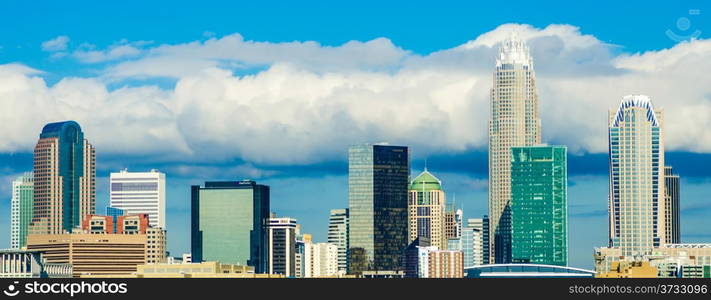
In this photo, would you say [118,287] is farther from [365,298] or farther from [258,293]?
[365,298]

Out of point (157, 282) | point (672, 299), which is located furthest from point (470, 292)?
point (157, 282)

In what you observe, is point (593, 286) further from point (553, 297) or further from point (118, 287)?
point (118, 287)

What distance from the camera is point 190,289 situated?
38344 millimetres

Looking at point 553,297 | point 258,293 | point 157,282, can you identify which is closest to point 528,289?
point 553,297

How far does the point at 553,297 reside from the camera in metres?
39.0

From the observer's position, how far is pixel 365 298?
3853cm

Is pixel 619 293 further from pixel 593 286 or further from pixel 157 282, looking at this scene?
pixel 157 282

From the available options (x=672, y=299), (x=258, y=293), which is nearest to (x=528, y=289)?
(x=672, y=299)

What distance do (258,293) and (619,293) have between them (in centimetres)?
894


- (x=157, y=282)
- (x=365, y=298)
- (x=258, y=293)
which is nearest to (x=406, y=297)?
(x=365, y=298)

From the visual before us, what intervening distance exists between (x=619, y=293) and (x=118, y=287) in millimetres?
12303

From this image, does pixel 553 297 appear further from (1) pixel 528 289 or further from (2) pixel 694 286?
(2) pixel 694 286

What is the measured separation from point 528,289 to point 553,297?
2.49 feet

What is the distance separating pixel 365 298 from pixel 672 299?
7531 mm
